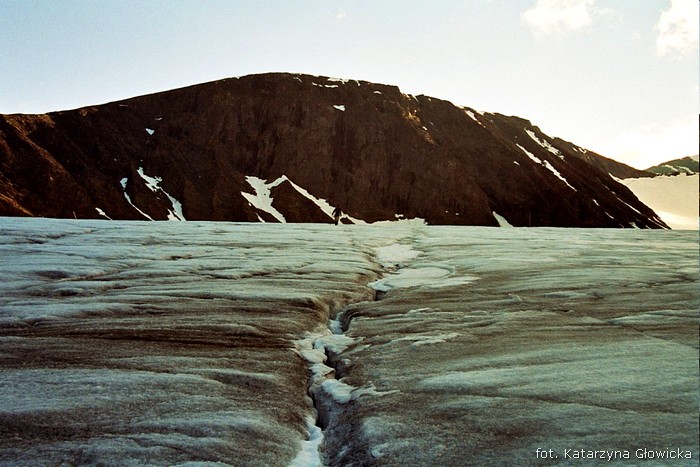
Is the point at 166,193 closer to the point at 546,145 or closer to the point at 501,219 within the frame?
the point at 501,219

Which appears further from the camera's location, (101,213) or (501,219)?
(501,219)

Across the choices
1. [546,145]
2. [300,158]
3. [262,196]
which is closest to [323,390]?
[262,196]

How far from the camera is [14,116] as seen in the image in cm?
10506

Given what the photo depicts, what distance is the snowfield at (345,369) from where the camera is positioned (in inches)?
127

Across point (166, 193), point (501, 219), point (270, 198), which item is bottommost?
point (501, 219)

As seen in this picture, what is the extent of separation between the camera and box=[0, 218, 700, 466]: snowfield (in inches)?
127

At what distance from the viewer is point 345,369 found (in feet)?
16.0

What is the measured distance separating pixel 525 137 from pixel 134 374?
518 feet

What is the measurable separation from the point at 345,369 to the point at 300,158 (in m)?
119

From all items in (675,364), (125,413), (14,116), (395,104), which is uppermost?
(395,104)

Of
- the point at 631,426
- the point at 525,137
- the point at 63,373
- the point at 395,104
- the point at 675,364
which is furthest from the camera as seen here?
the point at 525,137

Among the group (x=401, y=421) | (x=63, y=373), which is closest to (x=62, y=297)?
(x=63, y=373)

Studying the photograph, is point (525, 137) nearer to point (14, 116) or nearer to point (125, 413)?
point (14, 116)

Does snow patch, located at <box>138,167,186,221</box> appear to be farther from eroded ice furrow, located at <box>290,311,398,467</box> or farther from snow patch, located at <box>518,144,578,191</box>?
eroded ice furrow, located at <box>290,311,398,467</box>
